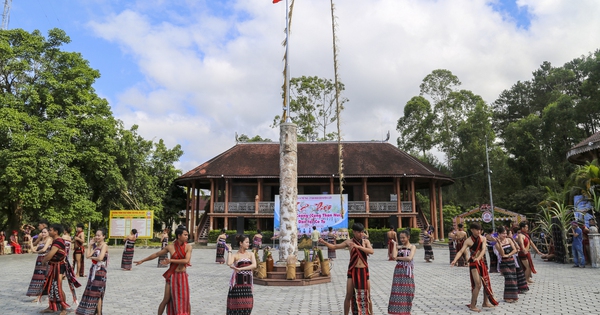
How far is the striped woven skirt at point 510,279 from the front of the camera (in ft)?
25.4

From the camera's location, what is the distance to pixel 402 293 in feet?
20.5

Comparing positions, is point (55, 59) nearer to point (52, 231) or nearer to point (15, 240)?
point (15, 240)

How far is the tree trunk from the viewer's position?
11.7 m

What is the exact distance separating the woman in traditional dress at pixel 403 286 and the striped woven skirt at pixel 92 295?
14.6 feet

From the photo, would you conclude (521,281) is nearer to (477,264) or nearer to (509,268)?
(509,268)

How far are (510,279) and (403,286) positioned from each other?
2.85m

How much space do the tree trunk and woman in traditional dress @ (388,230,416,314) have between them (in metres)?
5.61

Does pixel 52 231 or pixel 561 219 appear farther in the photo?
pixel 561 219

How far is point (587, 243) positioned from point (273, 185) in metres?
19.9

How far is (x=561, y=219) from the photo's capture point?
1451 centimetres

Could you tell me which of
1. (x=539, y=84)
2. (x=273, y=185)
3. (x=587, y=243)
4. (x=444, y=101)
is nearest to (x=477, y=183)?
(x=444, y=101)

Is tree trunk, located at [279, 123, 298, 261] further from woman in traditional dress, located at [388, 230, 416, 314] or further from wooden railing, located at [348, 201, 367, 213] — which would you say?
wooden railing, located at [348, 201, 367, 213]

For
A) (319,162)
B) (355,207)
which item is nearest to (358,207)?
(355,207)

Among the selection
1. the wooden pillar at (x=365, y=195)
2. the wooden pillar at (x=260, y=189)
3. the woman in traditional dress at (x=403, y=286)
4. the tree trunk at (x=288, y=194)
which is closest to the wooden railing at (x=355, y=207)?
the wooden pillar at (x=365, y=195)
